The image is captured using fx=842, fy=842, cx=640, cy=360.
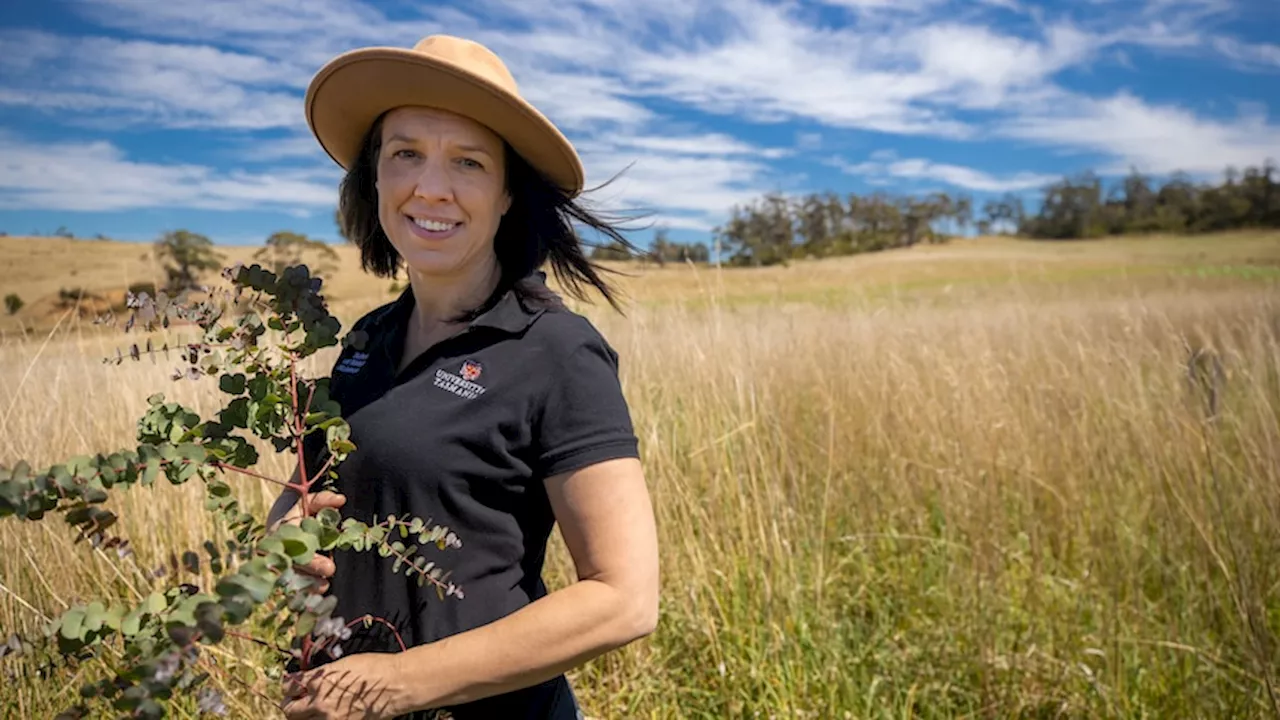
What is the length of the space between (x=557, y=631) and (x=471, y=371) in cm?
46

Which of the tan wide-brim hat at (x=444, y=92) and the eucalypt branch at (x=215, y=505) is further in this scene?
the tan wide-brim hat at (x=444, y=92)

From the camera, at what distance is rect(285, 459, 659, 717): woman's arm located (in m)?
1.18

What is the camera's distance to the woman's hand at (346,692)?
3.75 feet

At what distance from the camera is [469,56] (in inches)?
61.2

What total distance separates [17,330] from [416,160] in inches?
142

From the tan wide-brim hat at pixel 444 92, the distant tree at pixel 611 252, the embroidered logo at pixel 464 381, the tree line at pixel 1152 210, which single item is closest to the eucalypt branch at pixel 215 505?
the embroidered logo at pixel 464 381

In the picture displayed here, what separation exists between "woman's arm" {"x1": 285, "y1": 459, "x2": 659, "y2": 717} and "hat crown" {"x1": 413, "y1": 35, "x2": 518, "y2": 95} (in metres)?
0.73

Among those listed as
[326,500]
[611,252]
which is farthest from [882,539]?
[326,500]

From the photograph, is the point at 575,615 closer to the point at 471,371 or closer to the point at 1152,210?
the point at 471,371

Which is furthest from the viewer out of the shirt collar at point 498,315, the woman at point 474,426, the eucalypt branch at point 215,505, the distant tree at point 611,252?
the distant tree at point 611,252

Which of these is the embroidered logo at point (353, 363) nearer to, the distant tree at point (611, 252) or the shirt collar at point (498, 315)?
the shirt collar at point (498, 315)

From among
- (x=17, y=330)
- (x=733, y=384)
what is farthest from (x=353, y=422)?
(x=17, y=330)

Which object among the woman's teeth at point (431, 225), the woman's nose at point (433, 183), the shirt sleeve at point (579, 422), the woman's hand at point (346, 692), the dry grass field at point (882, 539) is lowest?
the dry grass field at point (882, 539)

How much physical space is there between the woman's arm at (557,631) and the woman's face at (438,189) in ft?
1.68
